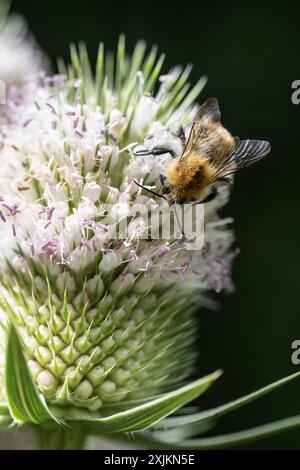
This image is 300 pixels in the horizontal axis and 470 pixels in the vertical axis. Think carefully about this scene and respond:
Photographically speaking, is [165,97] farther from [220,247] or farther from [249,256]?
[249,256]

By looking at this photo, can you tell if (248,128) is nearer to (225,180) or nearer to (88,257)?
(225,180)

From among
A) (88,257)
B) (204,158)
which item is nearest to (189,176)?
(204,158)

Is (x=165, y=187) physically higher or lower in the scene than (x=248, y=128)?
lower

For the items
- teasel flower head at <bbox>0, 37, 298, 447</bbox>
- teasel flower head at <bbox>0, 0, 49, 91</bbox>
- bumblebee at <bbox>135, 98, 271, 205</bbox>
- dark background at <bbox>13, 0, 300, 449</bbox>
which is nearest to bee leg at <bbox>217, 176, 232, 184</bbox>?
bumblebee at <bbox>135, 98, 271, 205</bbox>

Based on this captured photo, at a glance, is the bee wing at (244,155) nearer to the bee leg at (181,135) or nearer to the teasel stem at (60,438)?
the bee leg at (181,135)

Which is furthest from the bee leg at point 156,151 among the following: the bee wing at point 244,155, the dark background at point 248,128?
the dark background at point 248,128

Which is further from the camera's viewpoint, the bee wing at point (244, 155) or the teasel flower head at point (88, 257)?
the bee wing at point (244, 155)
